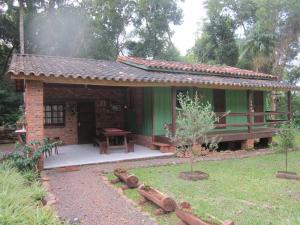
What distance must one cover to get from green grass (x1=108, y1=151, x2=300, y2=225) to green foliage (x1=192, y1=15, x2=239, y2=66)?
17.6 m

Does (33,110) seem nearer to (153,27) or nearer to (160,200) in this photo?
(160,200)

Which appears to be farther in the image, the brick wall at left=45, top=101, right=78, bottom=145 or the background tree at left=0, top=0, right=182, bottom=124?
the background tree at left=0, top=0, right=182, bottom=124

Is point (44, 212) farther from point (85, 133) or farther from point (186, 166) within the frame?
point (85, 133)

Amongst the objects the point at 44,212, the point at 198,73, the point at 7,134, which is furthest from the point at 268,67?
the point at 44,212

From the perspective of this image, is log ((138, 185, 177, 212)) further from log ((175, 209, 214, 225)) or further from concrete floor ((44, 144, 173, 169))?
concrete floor ((44, 144, 173, 169))

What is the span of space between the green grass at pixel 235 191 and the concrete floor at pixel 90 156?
5.05 feet

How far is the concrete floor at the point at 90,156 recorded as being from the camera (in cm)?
901

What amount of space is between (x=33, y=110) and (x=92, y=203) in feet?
13.4

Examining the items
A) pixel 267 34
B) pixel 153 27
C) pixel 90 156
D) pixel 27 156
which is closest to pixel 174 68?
pixel 90 156

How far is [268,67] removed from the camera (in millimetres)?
24703

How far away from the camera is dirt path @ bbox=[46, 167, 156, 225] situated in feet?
15.3

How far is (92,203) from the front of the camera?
5438 mm

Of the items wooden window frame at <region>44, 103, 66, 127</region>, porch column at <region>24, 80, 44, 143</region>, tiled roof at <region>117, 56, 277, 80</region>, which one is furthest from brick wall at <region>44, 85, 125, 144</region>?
porch column at <region>24, 80, 44, 143</region>

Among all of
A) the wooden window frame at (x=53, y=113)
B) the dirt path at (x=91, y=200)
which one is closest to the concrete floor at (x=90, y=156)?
the dirt path at (x=91, y=200)
